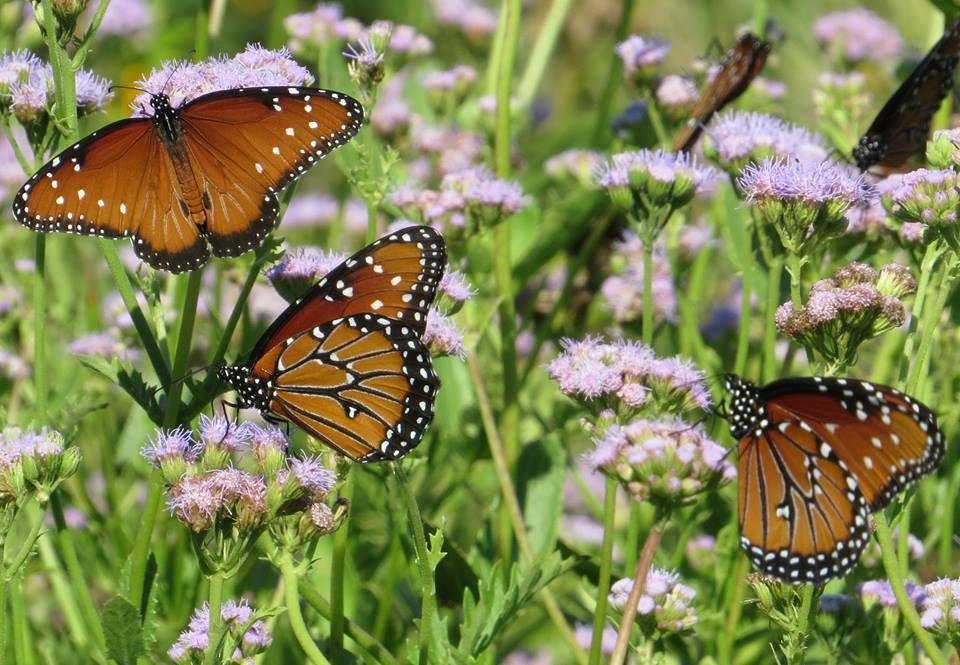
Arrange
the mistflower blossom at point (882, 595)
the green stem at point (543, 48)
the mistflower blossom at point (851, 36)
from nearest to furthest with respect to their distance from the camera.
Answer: the mistflower blossom at point (882, 595)
the green stem at point (543, 48)
the mistflower blossom at point (851, 36)

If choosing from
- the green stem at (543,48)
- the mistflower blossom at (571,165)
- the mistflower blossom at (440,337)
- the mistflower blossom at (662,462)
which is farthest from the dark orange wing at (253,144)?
the green stem at (543,48)

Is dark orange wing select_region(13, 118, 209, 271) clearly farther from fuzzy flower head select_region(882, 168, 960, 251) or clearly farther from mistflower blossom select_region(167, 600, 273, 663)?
fuzzy flower head select_region(882, 168, 960, 251)

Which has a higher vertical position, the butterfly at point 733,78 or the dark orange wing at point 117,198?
the butterfly at point 733,78

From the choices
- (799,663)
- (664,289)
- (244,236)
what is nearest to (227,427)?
(244,236)

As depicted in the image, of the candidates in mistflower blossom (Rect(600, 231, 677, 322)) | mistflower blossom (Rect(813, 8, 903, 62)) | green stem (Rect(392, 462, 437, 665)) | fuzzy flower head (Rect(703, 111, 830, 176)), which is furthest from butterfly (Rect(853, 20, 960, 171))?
green stem (Rect(392, 462, 437, 665))

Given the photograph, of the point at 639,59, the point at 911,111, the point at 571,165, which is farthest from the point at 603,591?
the point at 571,165

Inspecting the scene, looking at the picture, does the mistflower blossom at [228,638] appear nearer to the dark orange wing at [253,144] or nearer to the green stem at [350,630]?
the green stem at [350,630]

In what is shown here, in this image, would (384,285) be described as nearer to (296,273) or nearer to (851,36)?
(296,273)
